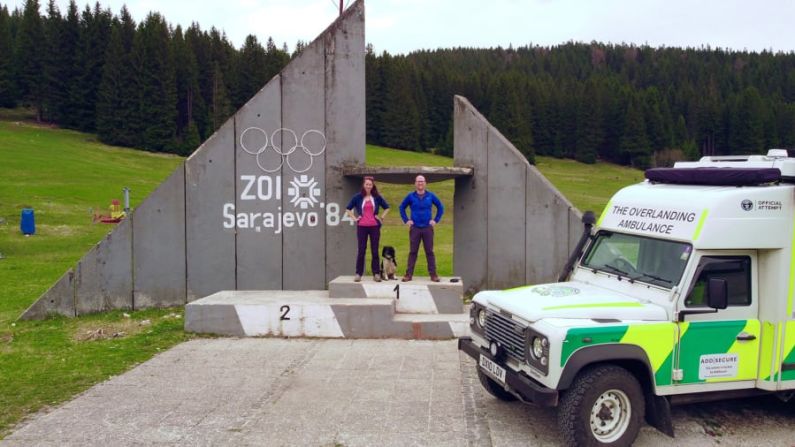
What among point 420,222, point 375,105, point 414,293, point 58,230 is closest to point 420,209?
point 420,222

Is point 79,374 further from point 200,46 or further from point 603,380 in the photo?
point 200,46

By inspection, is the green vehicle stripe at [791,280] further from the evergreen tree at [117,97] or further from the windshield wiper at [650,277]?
the evergreen tree at [117,97]

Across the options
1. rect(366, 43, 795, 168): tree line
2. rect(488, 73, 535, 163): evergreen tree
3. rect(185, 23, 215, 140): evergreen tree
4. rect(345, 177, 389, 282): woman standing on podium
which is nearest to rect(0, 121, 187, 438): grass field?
rect(345, 177, 389, 282): woman standing on podium

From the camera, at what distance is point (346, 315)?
994 cm

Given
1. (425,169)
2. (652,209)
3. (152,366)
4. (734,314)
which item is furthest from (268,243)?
(734,314)

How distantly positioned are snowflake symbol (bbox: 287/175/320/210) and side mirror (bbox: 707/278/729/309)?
783 centimetres

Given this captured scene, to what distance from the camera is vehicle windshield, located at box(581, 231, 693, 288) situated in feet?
20.2

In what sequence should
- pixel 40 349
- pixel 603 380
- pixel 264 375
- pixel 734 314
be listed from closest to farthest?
1. pixel 603 380
2. pixel 734 314
3. pixel 264 375
4. pixel 40 349

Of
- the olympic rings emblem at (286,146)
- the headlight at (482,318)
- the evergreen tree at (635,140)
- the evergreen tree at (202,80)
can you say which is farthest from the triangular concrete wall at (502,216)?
the evergreen tree at (635,140)

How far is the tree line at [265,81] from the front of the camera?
70.7 metres

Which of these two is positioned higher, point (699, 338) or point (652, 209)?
point (652, 209)

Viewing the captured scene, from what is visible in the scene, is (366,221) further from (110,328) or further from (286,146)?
(110,328)

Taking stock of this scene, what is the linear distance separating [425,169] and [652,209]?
544 centimetres

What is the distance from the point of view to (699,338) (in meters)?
5.92
